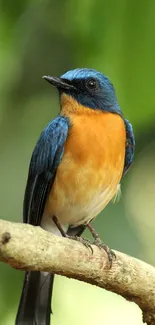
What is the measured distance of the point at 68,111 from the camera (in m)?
4.39

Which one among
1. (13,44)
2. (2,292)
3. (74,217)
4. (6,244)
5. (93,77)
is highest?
(13,44)

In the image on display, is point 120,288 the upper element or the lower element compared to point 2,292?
upper

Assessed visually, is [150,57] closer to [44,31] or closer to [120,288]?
[120,288]

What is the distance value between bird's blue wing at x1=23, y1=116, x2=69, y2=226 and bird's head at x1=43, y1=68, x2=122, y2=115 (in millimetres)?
251

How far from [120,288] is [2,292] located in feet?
2.74

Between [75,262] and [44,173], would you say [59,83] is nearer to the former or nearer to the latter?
[44,173]

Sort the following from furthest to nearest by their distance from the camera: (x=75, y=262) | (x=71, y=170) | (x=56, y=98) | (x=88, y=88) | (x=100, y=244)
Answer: (x=56, y=98) → (x=88, y=88) → (x=71, y=170) → (x=100, y=244) → (x=75, y=262)

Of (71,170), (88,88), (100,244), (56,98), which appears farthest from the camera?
(56,98)

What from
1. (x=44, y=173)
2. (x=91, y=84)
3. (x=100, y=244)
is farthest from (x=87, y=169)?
(x=91, y=84)

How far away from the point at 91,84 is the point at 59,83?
0.30 m

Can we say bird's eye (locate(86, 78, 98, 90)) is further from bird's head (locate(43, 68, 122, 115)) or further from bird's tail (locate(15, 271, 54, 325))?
bird's tail (locate(15, 271, 54, 325))

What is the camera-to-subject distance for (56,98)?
5570 mm

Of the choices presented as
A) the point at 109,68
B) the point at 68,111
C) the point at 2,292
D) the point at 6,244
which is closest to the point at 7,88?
the point at 68,111

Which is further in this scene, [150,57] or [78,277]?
[78,277]
